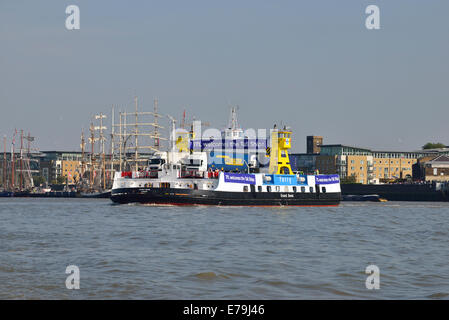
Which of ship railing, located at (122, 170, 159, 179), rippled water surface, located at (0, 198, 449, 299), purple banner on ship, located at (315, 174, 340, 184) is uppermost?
ship railing, located at (122, 170, 159, 179)

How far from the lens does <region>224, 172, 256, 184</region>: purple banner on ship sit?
72.2 metres

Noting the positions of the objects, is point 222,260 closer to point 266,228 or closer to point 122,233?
point 122,233

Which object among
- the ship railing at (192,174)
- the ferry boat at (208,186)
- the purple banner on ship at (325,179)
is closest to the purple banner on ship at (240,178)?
the ferry boat at (208,186)

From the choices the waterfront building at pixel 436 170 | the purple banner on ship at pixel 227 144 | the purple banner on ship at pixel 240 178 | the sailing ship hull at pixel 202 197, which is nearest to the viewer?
the sailing ship hull at pixel 202 197

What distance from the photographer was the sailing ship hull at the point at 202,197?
70.1m

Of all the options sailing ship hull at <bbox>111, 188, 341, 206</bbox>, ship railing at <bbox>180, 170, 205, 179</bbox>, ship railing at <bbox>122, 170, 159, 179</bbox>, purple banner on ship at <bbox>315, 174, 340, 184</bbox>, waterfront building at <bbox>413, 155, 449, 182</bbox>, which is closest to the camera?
sailing ship hull at <bbox>111, 188, 341, 206</bbox>

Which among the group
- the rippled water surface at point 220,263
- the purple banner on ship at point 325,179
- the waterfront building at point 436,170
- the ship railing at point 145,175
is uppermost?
the waterfront building at point 436,170

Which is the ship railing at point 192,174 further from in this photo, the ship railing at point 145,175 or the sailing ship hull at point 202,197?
the ship railing at point 145,175

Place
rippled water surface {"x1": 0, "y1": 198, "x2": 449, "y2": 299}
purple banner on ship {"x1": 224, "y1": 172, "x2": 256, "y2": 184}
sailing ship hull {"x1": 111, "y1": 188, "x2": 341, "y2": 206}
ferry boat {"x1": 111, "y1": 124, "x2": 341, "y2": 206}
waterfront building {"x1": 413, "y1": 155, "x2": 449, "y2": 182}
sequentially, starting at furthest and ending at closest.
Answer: waterfront building {"x1": 413, "y1": 155, "x2": 449, "y2": 182}, purple banner on ship {"x1": 224, "y1": 172, "x2": 256, "y2": 184}, ferry boat {"x1": 111, "y1": 124, "x2": 341, "y2": 206}, sailing ship hull {"x1": 111, "y1": 188, "x2": 341, "y2": 206}, rippled water surface {"x1": 0, "y1": 198, "x2": 449, "y2": 299}

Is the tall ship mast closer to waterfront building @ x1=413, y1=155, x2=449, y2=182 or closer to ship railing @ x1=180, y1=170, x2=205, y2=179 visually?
ship railing @ x1=180, y1=170, x2=205, y2=179

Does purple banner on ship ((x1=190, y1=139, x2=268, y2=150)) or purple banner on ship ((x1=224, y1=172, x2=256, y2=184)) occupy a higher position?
purple banner on ship ((x1=190, y1=139, x2=268, y2=150))

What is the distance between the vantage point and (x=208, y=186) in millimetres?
72188

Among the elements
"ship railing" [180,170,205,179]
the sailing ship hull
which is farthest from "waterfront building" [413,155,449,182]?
"ship railing" [180,170,205,179]
